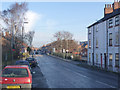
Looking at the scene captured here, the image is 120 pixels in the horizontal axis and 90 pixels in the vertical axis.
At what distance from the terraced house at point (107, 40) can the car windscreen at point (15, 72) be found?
17.1m

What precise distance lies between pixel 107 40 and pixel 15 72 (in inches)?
888

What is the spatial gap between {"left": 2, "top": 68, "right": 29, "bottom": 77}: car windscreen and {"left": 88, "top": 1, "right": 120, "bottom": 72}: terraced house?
56.1ft

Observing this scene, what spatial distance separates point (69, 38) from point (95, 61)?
4547cm

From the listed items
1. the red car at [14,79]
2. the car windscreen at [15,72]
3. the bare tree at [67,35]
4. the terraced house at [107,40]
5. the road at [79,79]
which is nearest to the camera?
the red car at [14,79]

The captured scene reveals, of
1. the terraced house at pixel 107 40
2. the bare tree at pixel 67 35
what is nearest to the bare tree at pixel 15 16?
the terraced house at pixel 107 40

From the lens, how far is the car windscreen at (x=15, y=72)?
28.7 feet

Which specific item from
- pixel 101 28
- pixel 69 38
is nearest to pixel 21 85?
pixel 101 28

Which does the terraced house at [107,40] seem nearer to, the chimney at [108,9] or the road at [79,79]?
the chimney at [108,9]

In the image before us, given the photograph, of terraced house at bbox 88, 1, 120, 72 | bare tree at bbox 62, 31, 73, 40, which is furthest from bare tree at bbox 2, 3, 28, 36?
bare tree at bbox 62, 31, 73, 40

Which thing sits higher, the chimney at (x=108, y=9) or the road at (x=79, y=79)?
the chimney at (x=108, y=9)

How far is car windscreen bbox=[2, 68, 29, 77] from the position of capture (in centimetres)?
874

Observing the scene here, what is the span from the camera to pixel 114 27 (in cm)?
2639

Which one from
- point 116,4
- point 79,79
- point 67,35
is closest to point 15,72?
point 79,79

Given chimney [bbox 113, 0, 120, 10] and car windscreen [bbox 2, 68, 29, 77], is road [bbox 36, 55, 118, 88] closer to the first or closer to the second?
car windscreen [bbox 2, 68, 29, 77]
